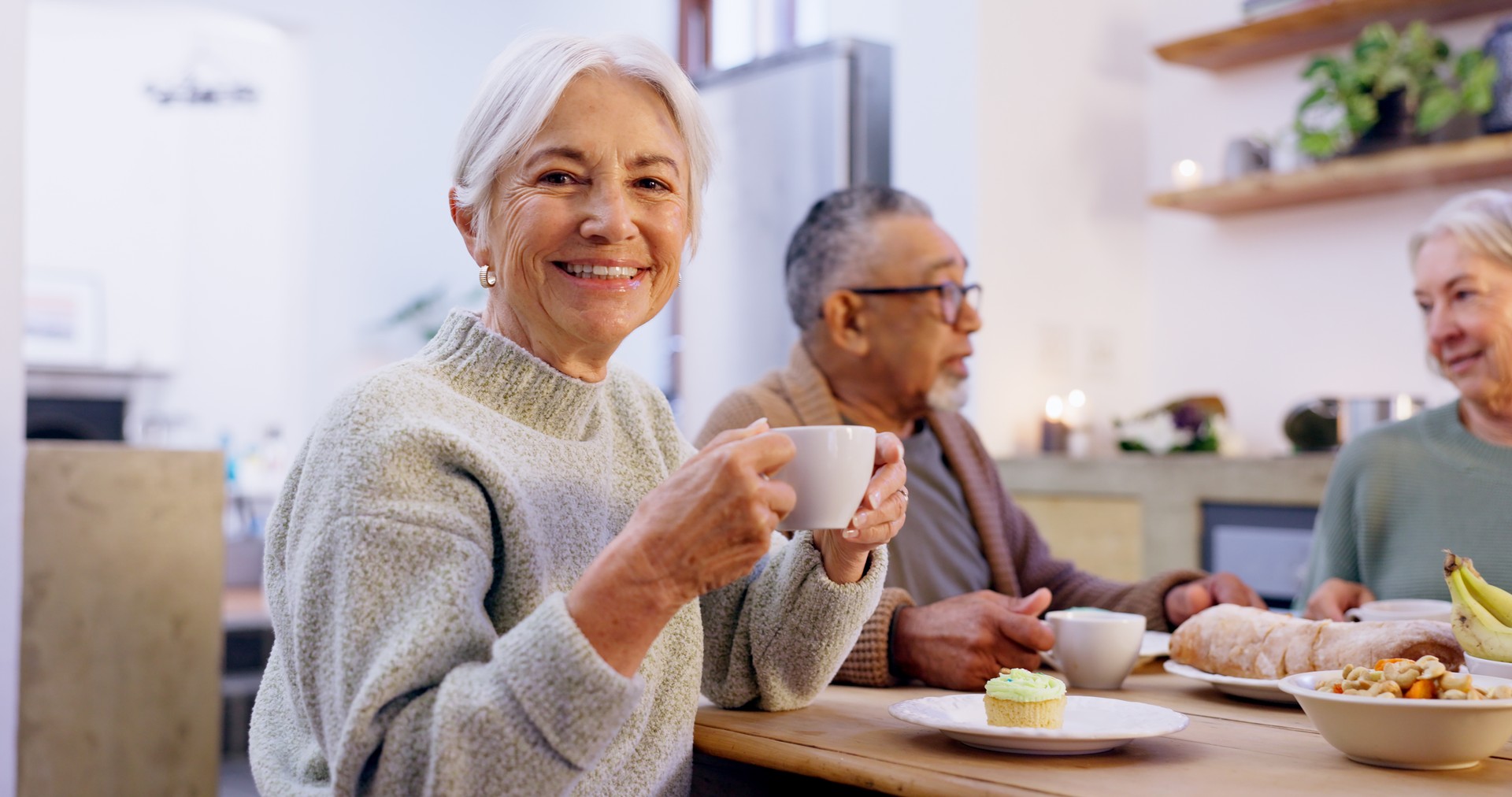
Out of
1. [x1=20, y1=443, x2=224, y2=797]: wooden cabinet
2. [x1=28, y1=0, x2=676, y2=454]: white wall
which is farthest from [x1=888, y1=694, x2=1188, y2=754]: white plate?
[x1=28, y1=0, x2=676, y2=454]: white wall

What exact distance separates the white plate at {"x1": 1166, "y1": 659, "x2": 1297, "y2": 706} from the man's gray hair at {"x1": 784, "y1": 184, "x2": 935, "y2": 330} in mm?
912

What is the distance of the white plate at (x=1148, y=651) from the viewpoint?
1.41 meters

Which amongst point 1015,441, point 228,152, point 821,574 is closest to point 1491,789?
point 821,574

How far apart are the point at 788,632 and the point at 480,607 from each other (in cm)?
37

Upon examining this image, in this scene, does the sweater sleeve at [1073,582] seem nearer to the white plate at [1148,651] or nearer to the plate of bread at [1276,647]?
the white plate at [1148,651]

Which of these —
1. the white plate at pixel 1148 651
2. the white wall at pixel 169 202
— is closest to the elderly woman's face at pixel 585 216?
the white plate at pixel 1148 651

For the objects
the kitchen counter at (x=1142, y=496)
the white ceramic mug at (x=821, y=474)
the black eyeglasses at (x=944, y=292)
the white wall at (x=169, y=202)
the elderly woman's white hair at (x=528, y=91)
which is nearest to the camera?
the white ceramic mug at (x=821, y=474)

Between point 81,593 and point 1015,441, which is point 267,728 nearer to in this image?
point 81,593

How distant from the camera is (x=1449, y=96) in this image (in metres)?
3.11

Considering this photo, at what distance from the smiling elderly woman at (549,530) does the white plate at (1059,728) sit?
132 millimetres

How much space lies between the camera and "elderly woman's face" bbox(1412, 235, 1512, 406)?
1900 mm

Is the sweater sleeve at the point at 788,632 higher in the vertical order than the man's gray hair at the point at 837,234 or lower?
lower

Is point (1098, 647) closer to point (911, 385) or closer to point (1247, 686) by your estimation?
point (1247, 686)

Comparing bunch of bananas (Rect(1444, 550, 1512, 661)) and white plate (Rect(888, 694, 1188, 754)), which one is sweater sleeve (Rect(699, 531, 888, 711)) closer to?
white plate (Rect(888, 694, 1188, 754))
